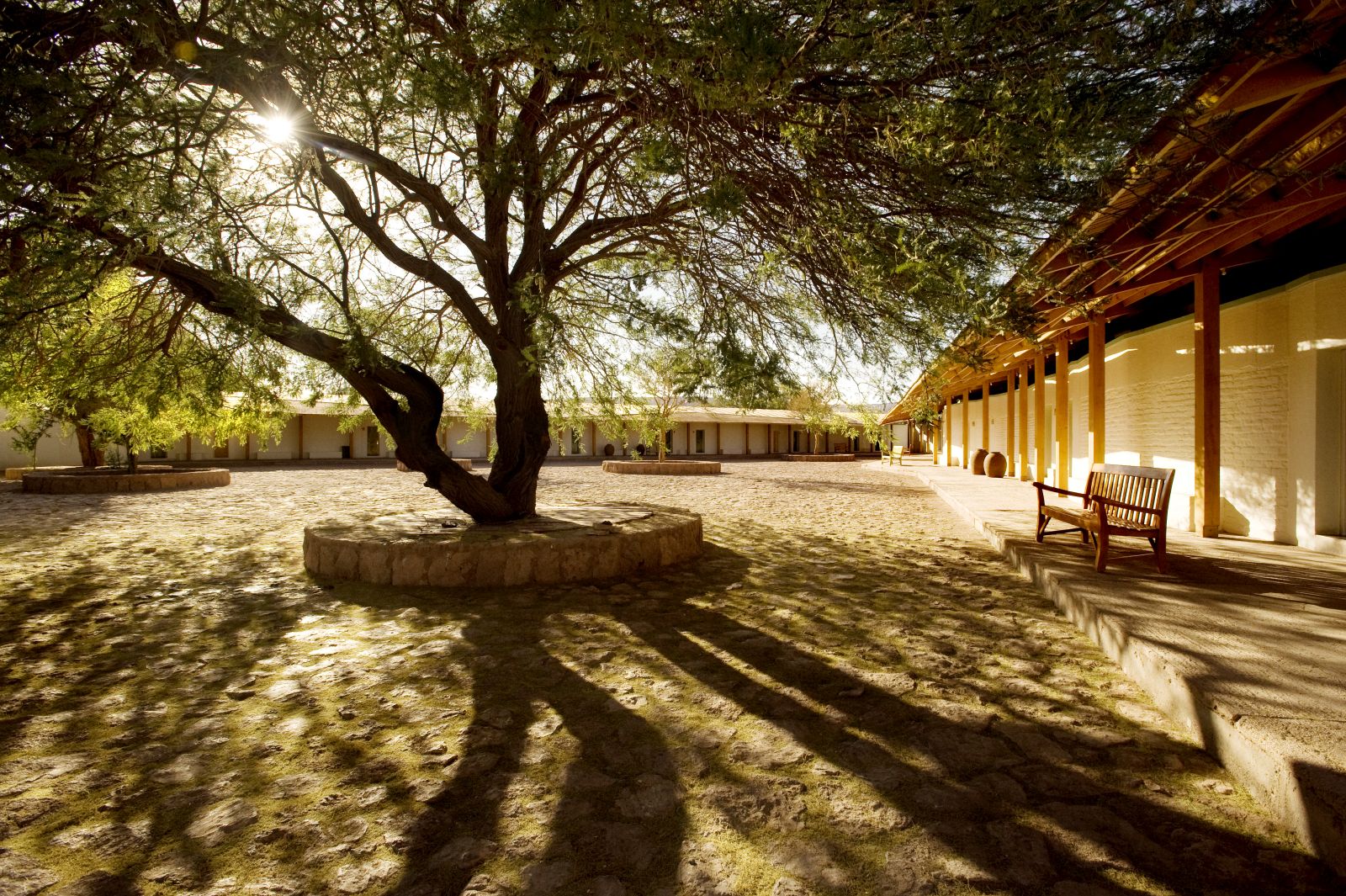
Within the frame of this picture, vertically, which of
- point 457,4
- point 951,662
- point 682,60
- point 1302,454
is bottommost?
point 951,662

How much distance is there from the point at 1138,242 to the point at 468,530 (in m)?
7.71

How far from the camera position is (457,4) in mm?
3676

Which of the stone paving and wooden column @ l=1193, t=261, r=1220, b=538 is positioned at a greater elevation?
wooden column @ l=1193, t=261, r=1220, b=538

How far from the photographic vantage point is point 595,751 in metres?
2.69

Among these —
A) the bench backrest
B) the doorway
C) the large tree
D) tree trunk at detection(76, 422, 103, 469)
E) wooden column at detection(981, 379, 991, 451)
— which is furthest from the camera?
wooden column at detection(981, 379, 991, 451)

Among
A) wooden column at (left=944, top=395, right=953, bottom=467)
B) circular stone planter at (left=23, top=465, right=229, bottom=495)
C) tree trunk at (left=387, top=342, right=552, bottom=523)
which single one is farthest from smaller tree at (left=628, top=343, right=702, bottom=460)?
wooden column at (left=944, top=395, right=953, bottom=467)

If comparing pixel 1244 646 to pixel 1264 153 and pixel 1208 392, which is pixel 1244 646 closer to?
pixel 1264 153

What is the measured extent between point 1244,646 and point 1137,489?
324cm

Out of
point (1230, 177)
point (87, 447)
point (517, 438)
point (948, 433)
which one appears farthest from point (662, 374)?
point (948, 433)

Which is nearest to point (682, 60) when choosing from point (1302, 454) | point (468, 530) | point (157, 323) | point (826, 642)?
point (826, 642)

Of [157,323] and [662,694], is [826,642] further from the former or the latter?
[157,323]

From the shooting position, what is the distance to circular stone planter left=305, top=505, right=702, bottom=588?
5.67 metres

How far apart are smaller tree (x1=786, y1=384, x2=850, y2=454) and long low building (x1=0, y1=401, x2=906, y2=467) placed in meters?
0.62

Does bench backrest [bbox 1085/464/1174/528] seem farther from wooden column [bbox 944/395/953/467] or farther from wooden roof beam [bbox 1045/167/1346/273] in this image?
wooden column [bbox 944/395/953/467]
